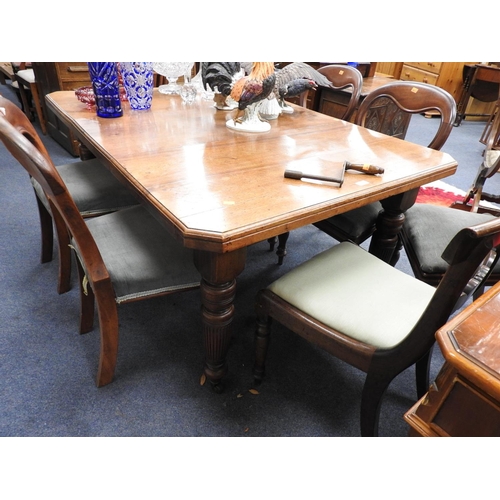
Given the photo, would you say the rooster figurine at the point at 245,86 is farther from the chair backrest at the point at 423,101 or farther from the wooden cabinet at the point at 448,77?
the wooden cabinet at the point at 448,77

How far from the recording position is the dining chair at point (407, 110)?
1.41 meters

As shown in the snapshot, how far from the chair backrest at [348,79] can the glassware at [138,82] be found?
904mm

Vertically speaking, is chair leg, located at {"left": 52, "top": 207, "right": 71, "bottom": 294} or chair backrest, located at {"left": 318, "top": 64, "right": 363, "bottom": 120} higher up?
chair backrest, located at {"left": 318, "top": 64, "right": 363, "bottom": 120}

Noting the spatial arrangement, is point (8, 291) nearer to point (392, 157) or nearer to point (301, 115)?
point (301, 115)

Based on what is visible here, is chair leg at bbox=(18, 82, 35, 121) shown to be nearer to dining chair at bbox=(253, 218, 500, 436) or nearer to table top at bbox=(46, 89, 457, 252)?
table top at bbox=(46, 89, 457, 252)

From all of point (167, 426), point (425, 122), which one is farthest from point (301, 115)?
point (425, 122)

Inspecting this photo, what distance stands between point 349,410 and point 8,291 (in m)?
1.50

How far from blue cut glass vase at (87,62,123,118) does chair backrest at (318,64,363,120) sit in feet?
3.43

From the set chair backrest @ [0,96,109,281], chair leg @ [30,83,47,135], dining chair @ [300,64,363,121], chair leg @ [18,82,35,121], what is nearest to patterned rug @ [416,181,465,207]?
dining chair @ [300,64,363,121]

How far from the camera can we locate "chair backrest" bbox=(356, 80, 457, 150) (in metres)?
1.40

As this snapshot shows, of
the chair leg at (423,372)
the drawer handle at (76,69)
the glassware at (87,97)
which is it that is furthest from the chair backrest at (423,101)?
the drawer handle at (76,69)

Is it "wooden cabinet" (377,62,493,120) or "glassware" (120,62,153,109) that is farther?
"wooden cabinet" (377,62,493,120)

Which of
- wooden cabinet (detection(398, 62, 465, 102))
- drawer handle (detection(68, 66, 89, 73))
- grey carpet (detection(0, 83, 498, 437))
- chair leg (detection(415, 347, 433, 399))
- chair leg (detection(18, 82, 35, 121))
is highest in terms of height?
drawer handle (detection(68, 66, 89, 73))

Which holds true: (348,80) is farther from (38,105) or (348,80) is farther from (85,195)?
(38,105)
